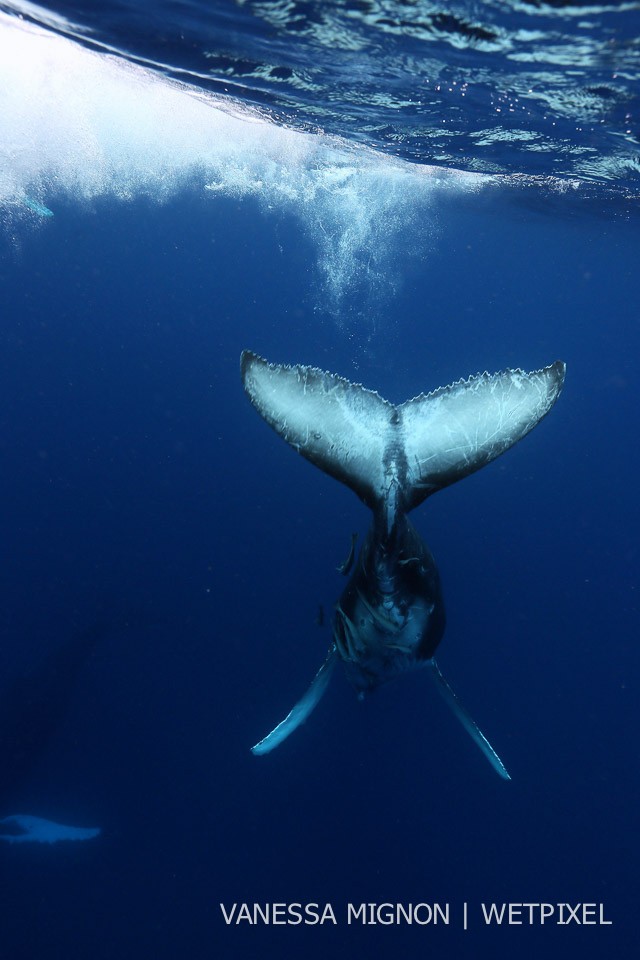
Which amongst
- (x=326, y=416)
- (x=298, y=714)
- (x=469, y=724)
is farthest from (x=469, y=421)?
(x=469, y=724)

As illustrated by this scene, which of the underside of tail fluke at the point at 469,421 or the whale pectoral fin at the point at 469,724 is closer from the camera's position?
the underside of tail fluke at the point at 469,421

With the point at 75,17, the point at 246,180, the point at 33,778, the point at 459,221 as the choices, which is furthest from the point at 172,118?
the point at 33,778

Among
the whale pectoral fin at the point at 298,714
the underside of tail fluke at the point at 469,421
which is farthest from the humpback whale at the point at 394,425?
the whale pectoral fin at the point at 298,714

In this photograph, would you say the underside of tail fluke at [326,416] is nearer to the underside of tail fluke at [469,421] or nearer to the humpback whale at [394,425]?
the humpback whale at [394,425]

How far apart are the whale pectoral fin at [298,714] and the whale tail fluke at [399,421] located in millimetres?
3177

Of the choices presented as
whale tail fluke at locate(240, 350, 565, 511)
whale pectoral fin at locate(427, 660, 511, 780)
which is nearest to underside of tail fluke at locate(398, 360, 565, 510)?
whale tail fluke at locate(240, 350, 565, 511)

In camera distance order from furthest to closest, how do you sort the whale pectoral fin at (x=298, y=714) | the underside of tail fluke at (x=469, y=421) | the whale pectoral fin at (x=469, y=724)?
the whale pectoral fin at (x=469, y=724)
the whale pectoral fin at (x=298, y=714)
the underside of tail fluke at (x=469, y=421)

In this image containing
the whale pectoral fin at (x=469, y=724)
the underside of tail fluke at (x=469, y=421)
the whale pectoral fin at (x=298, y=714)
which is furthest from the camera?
the whale pectoral fin at (x=469, y=724)

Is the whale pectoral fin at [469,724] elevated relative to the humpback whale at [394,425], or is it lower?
lower

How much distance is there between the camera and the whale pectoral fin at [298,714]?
6559 millimetres

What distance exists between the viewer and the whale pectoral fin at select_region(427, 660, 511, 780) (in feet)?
23.0

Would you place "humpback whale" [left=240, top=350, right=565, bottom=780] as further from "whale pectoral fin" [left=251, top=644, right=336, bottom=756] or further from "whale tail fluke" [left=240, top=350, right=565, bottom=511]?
"whale pectoral fin" [left=251, top=644, right=336, bottom=756]

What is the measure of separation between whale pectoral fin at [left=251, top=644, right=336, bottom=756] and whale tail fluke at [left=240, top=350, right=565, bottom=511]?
3177 mm

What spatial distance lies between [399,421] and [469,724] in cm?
435
